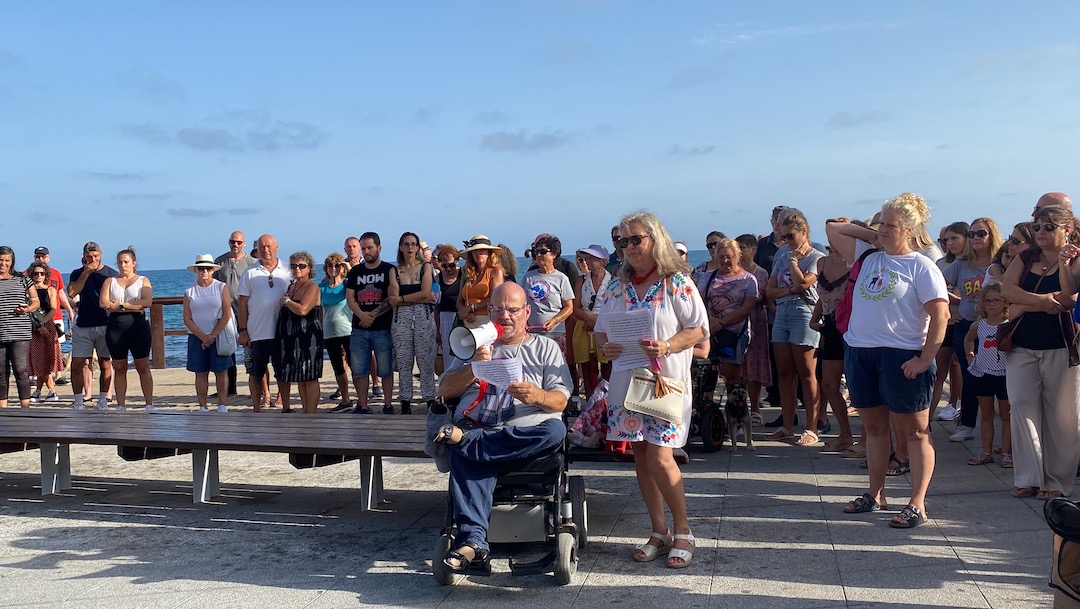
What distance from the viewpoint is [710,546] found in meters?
4.90

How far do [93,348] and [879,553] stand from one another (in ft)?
26.3

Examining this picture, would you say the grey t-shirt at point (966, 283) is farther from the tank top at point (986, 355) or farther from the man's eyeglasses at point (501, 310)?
the man's eyeglasses at point (501, 310)

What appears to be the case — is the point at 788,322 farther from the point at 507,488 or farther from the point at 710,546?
the point at 507,488

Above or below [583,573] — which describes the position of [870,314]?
above

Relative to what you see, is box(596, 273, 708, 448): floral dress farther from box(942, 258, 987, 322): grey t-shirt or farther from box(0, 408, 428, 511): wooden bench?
box(942, 258, 987, 322): grey t-shirt

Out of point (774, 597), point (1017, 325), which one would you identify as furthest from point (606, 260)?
point (774, 597)

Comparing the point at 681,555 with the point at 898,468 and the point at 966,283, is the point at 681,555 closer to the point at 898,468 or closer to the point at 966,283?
the point at 898,468

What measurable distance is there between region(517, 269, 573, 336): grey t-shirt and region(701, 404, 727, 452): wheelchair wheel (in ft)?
4.84

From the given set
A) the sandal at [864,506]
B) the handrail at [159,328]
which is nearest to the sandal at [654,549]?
the sandal at [864,506]

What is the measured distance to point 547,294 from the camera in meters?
7.96

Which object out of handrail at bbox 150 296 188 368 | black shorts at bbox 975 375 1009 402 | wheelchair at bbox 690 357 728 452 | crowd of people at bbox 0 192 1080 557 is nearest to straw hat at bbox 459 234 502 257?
crowd of people at bbox 0 192 1080 557

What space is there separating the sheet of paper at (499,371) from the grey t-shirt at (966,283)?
398 centimetres

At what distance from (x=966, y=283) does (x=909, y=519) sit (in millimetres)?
2744

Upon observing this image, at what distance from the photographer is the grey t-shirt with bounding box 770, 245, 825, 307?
7398mm
